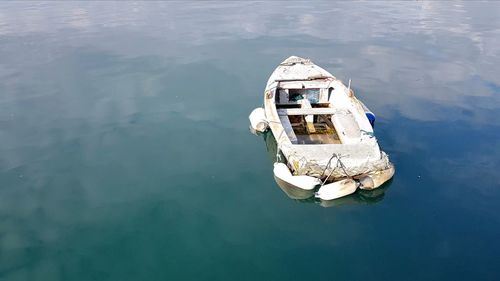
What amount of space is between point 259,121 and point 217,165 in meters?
3.53

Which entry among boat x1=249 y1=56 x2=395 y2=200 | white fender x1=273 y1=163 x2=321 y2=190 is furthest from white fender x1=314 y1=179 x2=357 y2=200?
white fender x1=273 y1=163 x2=321 y2=190

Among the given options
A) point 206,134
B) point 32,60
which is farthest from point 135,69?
point 206,134

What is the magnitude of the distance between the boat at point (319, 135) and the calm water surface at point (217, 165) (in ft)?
2.98

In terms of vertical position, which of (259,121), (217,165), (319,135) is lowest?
(217,165)

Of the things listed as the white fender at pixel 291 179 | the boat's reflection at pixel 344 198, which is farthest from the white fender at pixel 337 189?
the boat's reflection at pixel 344 198

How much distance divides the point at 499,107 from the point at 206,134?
17.7m

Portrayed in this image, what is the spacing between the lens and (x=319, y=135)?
19906 millimetres

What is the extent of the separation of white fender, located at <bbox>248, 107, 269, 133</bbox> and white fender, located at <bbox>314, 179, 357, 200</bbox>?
577 centimetres

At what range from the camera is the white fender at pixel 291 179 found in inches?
611

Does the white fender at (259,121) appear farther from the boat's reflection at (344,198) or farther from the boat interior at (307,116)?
the boat's reflection at (344,198)

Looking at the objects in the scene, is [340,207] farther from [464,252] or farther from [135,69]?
[135,69]

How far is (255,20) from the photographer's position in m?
43.1

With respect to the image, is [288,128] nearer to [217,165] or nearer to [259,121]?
[259,121]

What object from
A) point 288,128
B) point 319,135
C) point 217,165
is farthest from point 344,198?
point 217,165
